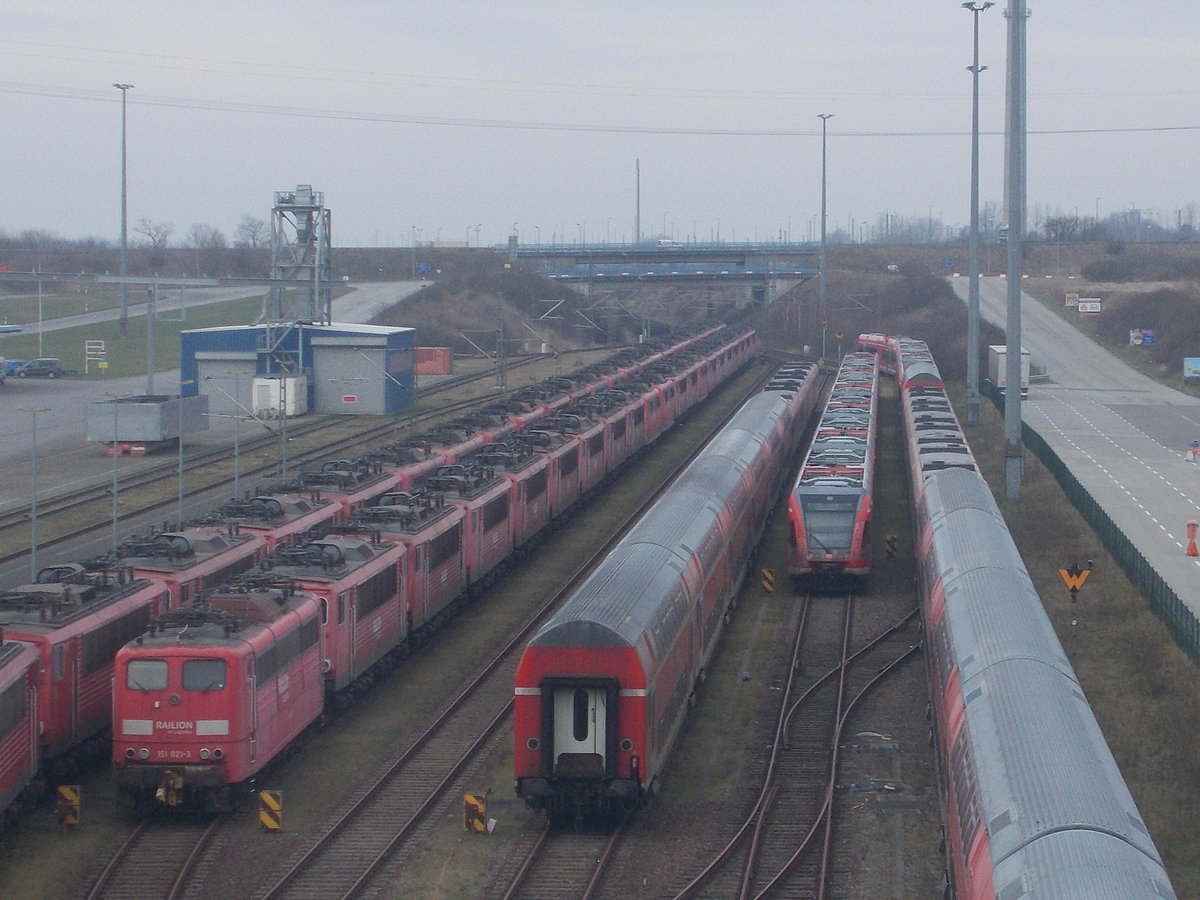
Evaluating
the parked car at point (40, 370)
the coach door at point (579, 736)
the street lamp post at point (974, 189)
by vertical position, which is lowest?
the coach door at point (579, 736)

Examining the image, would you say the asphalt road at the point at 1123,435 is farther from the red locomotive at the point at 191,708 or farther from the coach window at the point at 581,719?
the red locomotive at the point at 191,708

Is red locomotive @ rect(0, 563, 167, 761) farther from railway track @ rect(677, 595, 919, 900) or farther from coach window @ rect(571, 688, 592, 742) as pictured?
railway track @ rect(677, 595, 919, 900)

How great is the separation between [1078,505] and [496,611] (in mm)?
16880

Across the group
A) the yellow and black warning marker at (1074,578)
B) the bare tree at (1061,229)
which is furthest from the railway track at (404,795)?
the bare tree at (1061,229)

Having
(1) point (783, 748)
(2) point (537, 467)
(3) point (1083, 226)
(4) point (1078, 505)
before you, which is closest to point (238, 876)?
(1) point (783, 748)

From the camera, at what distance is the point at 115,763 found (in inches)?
643

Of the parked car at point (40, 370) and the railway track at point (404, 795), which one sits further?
the parked car at point (40, 370)

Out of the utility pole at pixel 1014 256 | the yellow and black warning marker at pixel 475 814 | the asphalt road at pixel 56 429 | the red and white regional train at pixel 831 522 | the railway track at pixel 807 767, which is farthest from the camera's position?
the asphalt road at pixel 56 429

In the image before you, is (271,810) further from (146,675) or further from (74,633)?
(74,633)

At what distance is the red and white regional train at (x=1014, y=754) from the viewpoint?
30.3 feet

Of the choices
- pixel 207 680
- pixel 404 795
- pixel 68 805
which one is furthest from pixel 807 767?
pixel 68 805

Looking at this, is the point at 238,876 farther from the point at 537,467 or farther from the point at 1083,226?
the point at 1083,226

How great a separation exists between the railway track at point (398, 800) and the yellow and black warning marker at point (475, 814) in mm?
711

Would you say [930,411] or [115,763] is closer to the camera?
[115,763]
